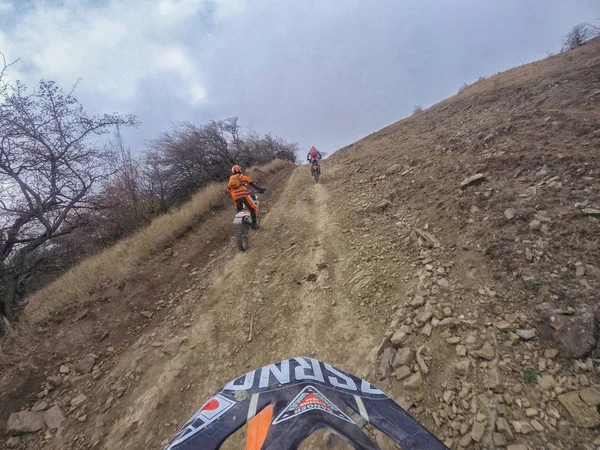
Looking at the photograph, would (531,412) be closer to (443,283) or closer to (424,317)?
(424,317)

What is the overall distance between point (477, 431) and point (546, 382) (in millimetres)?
746

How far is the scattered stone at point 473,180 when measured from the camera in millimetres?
4824

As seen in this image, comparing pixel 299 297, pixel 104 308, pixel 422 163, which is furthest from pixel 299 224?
pixel 104 308

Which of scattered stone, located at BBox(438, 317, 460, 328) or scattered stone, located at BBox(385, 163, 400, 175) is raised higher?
scattered stone, located at BBox(385, 163, 400, 175)

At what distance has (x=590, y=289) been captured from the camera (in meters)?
2.57

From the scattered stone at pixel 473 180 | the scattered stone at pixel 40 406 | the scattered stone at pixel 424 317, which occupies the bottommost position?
the scattered stone at pixel 424 317

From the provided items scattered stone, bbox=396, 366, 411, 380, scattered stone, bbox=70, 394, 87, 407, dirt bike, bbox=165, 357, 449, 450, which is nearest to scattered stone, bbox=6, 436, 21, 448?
scattered stone, bbox=70, 394, 87, 407

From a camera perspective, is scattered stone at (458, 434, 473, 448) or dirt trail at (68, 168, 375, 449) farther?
dirt trail at (68, 168, 375, 449)

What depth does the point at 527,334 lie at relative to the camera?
102 inches

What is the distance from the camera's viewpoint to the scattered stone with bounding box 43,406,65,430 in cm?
312

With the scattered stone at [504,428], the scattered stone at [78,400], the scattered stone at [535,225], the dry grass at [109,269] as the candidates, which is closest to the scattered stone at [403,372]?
the scattered stone at [504,428]

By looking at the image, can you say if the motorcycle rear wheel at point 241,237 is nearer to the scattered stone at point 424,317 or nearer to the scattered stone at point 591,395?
the scattered stone at point 424,317

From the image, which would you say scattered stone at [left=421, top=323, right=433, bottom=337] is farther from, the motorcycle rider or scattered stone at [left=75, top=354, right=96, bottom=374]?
the motorcycle rider

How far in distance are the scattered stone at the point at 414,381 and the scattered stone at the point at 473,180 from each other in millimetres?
3744
